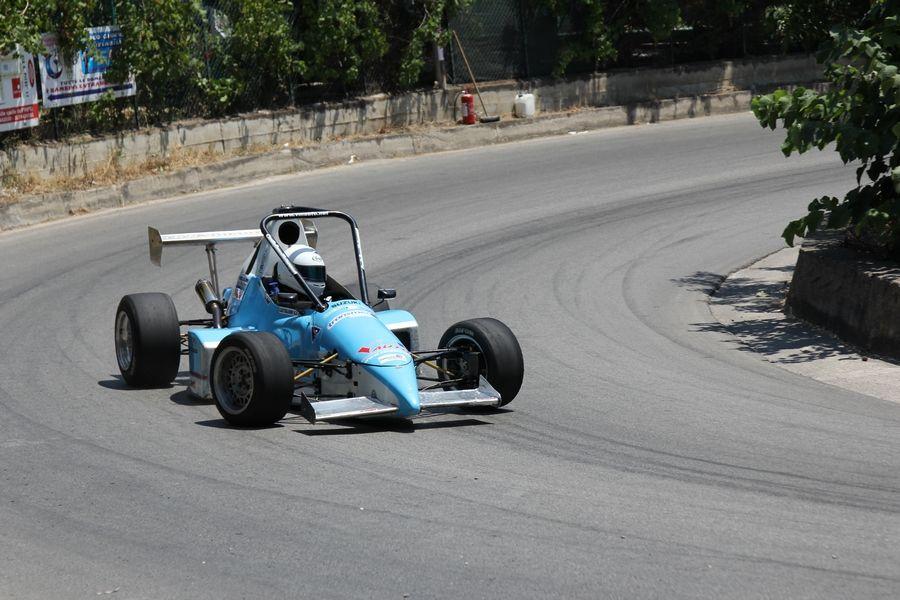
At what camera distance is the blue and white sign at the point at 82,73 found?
19.6m

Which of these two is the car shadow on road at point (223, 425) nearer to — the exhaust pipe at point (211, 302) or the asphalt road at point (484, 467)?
the asphalt road at point (484, 467)

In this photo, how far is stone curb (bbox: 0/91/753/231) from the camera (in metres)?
18.5

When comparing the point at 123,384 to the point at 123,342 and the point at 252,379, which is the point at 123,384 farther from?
the point at 252,379

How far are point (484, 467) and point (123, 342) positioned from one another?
3.85 m

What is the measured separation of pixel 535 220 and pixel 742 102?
32.9ft

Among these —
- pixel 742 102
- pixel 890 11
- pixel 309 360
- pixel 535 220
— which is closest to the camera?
pixel 309 360

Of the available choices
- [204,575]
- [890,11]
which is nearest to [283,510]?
[204,575]

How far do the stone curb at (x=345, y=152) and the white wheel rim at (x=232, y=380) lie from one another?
9.92 meters

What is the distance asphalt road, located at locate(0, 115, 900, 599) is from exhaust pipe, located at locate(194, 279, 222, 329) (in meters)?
0.71

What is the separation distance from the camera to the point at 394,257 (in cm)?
1582

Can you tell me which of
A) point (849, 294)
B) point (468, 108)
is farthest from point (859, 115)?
point (468, 108)

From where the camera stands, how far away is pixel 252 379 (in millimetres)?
8586

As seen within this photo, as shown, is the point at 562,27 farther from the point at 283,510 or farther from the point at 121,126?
the point at 283,510

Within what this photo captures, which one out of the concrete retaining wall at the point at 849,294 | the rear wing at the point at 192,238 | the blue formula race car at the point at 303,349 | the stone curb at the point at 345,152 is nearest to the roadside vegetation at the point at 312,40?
the stone curb at the point at 345,152
